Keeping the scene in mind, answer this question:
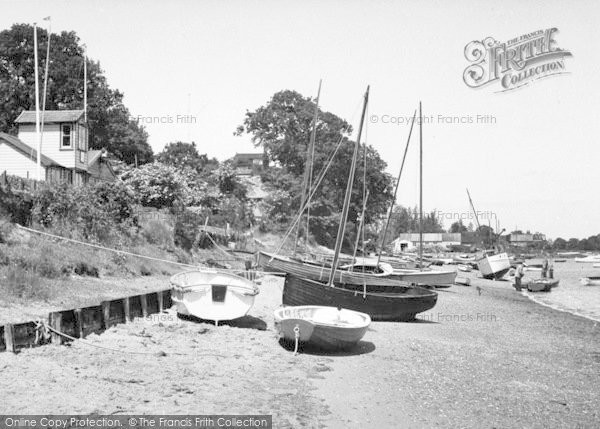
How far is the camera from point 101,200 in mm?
25000

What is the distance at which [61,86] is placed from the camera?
5325cm

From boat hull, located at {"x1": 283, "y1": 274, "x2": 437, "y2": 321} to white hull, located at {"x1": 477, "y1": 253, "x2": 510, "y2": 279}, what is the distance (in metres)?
37.8

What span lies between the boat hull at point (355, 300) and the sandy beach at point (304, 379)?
1.98 metres

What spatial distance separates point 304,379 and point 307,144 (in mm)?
53597

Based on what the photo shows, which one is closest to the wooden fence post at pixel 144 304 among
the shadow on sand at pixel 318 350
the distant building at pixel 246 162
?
the shadow on sand at pixel 318 350

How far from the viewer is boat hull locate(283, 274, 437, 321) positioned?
728 inches

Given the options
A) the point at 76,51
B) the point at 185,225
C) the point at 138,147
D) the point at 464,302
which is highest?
the point at 76,51

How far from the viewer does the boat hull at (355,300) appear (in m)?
18.5

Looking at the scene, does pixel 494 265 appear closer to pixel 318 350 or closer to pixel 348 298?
pixel 348 298

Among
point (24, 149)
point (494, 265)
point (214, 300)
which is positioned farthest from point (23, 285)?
point (494, 265)

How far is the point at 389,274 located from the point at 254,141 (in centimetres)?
3721

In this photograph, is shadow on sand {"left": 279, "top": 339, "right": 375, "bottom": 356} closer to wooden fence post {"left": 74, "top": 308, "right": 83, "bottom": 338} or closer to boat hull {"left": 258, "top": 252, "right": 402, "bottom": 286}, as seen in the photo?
wooden fence post {"left": 74, "top": 308, "right": 83, "bottom": 338}

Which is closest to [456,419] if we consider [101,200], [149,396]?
[149,396]

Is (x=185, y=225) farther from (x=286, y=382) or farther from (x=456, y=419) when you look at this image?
(x=456, y=419)
